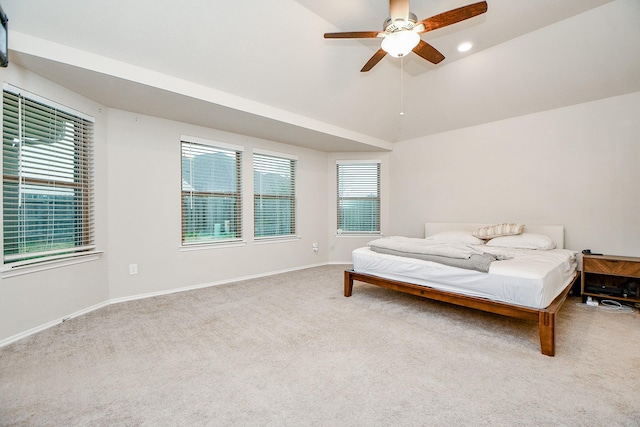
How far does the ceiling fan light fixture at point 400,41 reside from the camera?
6.88 ft

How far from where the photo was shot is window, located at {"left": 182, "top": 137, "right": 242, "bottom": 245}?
3.91m

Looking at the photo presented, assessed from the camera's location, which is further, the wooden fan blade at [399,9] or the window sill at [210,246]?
the window sill at [210,246]

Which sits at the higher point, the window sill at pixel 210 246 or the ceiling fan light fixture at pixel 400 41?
the ceiling fan light fixture at pixel 400 41

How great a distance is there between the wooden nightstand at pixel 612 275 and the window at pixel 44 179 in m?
5.80

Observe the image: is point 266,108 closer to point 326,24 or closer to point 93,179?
point 326,24

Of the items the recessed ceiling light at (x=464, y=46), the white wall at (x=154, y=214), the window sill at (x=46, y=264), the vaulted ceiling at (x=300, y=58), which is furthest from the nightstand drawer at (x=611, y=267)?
the window sill at (x=46, y=264)

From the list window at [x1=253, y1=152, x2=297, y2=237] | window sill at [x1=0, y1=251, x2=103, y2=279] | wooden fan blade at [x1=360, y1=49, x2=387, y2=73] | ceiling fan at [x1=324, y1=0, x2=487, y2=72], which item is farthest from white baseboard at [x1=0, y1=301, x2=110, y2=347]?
wooden fan blade at [x1=360, y1=49, x2=387, y2=73]

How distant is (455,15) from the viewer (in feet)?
6.63

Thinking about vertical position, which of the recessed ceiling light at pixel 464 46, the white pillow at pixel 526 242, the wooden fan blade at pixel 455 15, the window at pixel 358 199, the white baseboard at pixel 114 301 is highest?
the recessed ceiling light at pixel 464 46

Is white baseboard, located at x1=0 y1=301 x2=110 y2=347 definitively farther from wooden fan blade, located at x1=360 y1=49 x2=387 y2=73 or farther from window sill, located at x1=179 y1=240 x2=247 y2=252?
wooden fan blade, located at x1=360 y1=49 x2=387 y2=73

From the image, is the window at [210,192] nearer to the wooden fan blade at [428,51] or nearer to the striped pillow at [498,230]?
the wooden fan blade at [428,51]

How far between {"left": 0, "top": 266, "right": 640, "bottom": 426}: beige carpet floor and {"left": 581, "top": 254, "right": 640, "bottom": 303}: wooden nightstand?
0.35m

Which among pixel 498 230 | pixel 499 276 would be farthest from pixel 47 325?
pixel 498 230

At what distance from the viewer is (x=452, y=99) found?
167 inches
